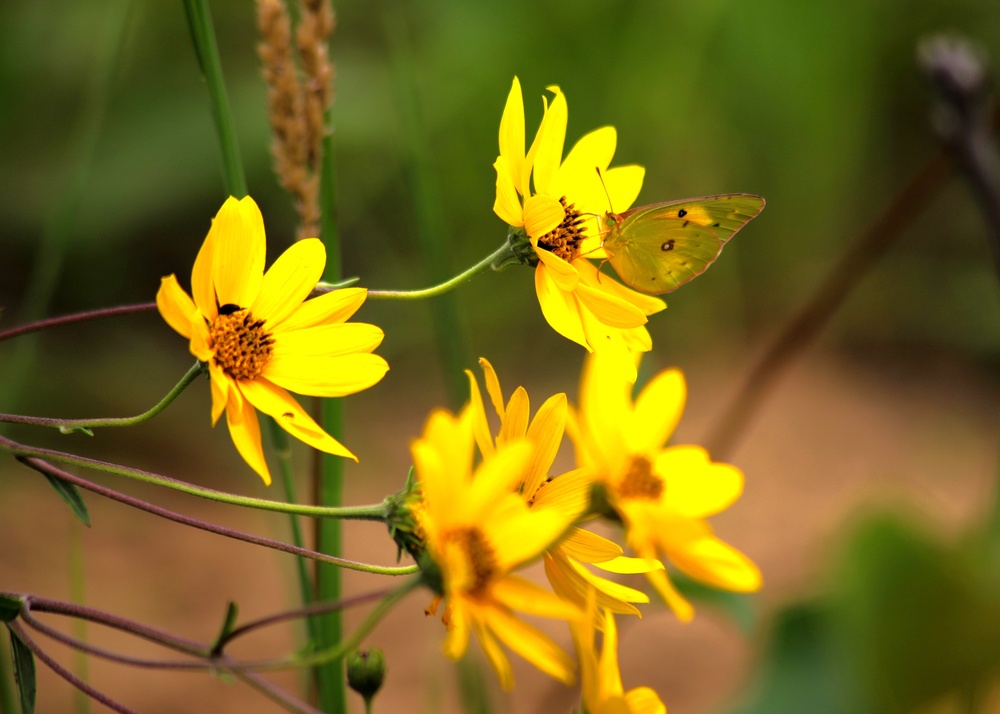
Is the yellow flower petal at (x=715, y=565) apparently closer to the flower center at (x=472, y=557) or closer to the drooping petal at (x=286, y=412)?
the flower center at (x=472, y=557)

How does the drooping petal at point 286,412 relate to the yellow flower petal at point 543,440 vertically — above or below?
above

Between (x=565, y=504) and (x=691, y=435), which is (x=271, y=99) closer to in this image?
Answer: (x=565, y=504)

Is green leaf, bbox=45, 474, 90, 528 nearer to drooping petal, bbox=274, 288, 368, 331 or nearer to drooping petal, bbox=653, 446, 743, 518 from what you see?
drooping petal, bbox=274, 288, 368, 331

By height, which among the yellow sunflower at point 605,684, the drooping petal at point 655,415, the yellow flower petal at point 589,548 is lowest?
the yellow sunflower at point 605,684

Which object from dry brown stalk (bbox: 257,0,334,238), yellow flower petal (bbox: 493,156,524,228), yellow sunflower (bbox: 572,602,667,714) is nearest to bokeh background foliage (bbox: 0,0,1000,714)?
dry brown stalk (bbox: 257,0,334,238)

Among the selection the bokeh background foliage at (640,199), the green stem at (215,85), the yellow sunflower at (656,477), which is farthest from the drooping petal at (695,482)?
the bokeh background foliage at (640,199)
